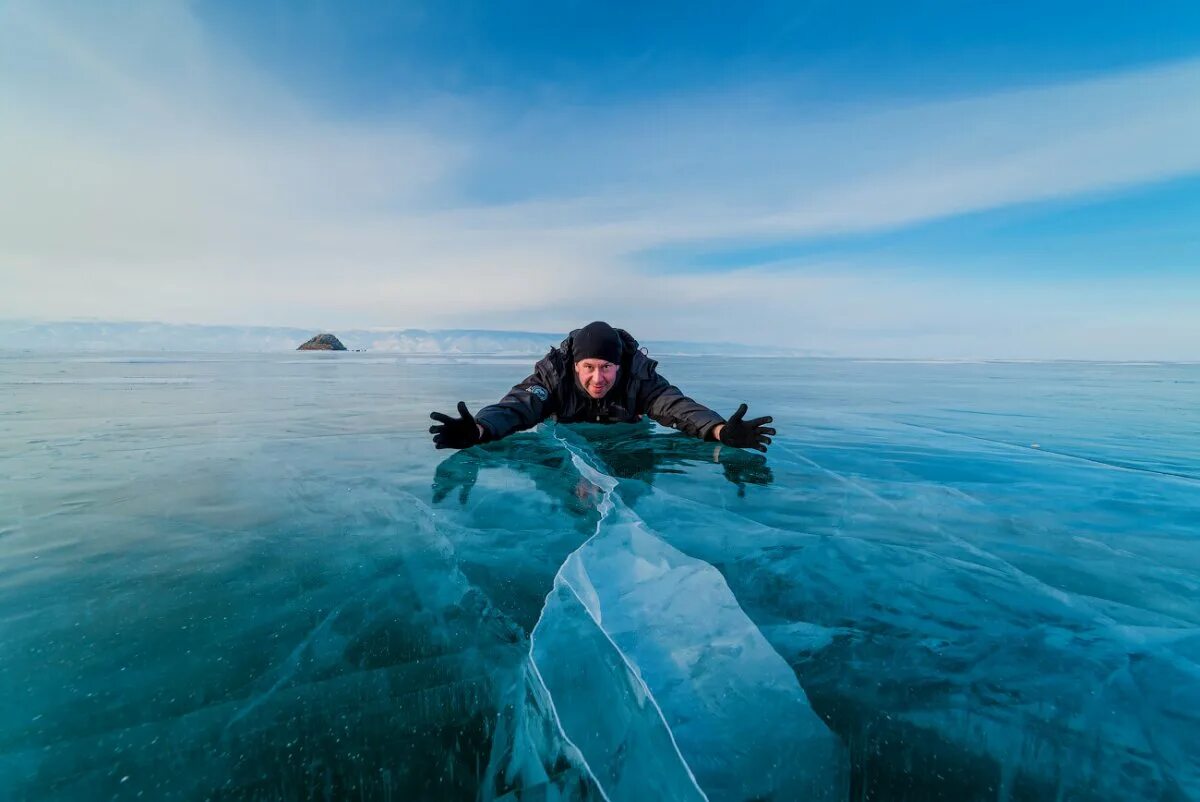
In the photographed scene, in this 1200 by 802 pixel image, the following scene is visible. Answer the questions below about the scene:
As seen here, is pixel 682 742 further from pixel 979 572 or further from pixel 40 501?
pixel 40 501

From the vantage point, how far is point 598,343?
4.61 m

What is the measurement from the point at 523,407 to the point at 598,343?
3.12 feet

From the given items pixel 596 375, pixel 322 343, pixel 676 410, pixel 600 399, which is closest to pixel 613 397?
pixel 600 399

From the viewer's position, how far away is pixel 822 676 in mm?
1294

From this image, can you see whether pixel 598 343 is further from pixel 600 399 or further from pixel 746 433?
pixel 746 433

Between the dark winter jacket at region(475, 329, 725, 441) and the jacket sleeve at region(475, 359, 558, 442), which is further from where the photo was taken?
the dark winter jacket at region(475, 329, 725, 441)

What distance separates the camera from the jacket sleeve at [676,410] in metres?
4.42

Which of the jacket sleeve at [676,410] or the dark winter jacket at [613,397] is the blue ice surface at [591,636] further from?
the dark winter jacket at [613,397]

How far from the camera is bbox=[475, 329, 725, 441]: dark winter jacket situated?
15.3 feet

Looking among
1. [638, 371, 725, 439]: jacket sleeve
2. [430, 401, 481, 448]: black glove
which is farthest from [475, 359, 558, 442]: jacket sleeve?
[638, 371, 725, 439]: jacket sleeve

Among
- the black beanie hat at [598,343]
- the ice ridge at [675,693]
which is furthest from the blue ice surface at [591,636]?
the black beanie hat at [598,343]

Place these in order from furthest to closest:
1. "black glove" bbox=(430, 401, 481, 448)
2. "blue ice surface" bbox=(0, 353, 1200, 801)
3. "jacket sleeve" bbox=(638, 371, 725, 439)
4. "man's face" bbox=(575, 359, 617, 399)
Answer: "man's face" bbox=(575, 359, 617, 399) → "jacket sleeve" bbox=(638, 371, 725, 439) → "black glove" bbox=(430, 401, 481, 448) → "blue ice surface" bbox=(0, 353, 1200, 801)

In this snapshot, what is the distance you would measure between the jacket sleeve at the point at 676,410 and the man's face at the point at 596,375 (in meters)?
0.45

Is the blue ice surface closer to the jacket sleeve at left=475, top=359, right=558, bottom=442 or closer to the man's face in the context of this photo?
the jacket sleeve at left=475, top=359, right=558, bottom=442
